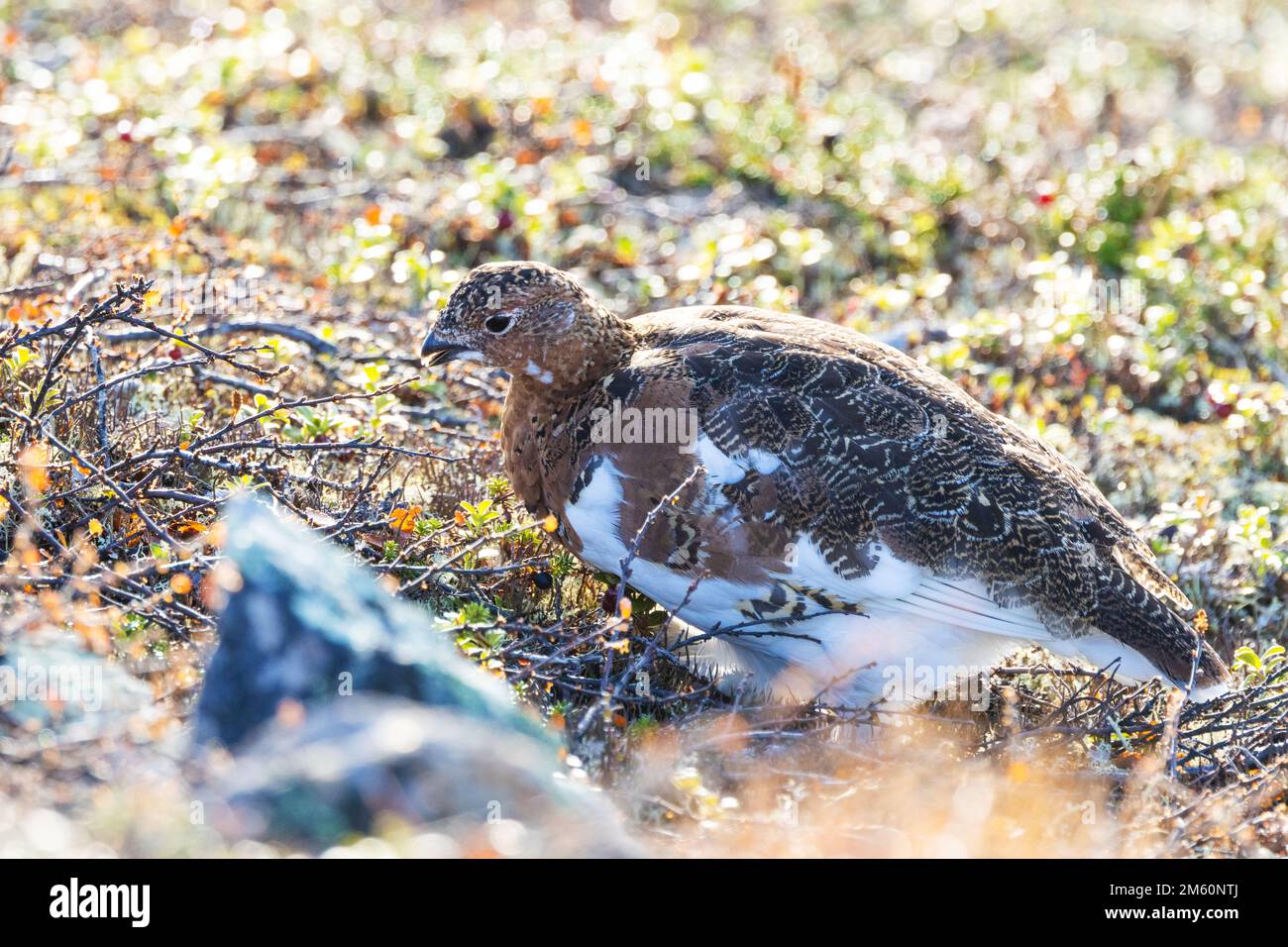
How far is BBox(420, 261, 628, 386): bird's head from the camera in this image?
4.76 m

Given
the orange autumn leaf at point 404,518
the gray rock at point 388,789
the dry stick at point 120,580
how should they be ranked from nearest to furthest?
the gray rock at point 388,789 → the dry stick at point 120,580 → the orange autumn leaf at point 404,518

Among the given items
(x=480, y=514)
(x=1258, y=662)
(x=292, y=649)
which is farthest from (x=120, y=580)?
(x=1258, y=662)

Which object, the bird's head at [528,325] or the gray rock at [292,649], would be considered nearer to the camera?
the gray rock at [292,649]

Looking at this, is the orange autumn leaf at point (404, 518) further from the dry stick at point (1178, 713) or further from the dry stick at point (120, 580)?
the dry stick at point (1178, 713)

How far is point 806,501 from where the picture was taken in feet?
14.5

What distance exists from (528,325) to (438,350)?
0.35 m

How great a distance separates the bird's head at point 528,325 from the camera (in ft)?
15.6

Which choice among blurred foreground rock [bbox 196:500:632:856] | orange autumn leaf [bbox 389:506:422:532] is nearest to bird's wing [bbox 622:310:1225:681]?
orange autumn leaf [bbox 389:506:422:532]

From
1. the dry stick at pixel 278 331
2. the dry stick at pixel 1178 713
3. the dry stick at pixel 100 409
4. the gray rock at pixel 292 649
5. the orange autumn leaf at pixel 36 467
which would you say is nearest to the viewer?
the gray rock at pixel 292 649

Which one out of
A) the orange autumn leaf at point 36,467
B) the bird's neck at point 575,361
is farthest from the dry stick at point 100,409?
the bird's neck at point 575,361

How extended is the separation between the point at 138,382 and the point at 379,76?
4.81 meters

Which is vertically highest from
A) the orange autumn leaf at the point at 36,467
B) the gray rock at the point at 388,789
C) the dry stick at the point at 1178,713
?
the orange autumn leaf at the point at 36,467
